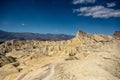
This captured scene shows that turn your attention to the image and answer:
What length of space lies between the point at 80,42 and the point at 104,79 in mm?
123974

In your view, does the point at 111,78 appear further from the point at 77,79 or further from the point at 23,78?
the point at 23,78

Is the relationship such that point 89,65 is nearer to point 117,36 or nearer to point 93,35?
point 93,35

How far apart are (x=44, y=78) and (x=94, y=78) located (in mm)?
11376

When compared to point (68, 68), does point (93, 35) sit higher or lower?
higher

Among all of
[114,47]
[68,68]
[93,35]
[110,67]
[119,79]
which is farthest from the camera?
[93,35]

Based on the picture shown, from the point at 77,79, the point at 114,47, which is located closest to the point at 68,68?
the point at 77,79

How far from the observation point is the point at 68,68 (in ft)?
158

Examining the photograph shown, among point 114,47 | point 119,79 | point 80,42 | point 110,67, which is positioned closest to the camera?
point 119,79

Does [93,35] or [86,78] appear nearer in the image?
[86,78]

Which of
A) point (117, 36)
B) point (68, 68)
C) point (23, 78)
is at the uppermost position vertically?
point (117, 36)

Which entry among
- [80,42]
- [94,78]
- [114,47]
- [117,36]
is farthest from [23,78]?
[117,36]

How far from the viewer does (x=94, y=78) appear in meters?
39.8

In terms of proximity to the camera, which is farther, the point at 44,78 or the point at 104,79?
the point at 44,78

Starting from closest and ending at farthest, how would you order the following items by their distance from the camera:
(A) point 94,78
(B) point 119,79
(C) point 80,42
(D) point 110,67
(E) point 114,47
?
(A) point 94,78
(B) point 119,79
(D) point 110,67
(E) point 114,47
(C) point 80,42
